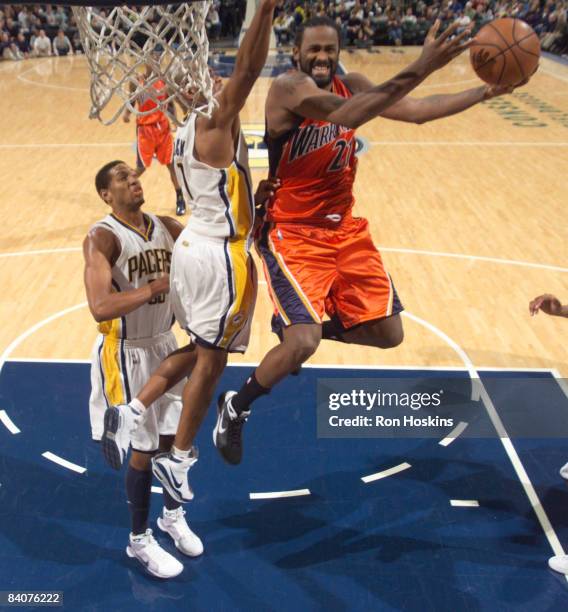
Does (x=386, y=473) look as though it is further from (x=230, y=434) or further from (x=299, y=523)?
(x=230, y=434)

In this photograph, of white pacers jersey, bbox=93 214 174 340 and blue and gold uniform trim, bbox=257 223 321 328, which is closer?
white pacers jersey, bbox=93 214 174 340

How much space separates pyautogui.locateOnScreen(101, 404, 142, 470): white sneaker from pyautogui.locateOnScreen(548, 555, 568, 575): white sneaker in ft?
7.39

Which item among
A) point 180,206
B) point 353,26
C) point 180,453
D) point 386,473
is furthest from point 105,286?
point 353,26

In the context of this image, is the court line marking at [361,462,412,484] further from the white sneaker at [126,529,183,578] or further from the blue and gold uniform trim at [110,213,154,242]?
the blue and gold uniform trim at [110,213,154,242]

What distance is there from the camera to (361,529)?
15.0 feet

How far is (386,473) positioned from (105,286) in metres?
2.18

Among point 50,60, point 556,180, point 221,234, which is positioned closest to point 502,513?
point 221,234

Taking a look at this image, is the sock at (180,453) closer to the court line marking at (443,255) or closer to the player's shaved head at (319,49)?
the player's shaved head at (319,49)

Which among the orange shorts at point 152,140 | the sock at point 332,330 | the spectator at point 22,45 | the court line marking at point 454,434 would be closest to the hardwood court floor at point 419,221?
the orange shorts at point 152,140

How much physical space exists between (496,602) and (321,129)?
254 cm

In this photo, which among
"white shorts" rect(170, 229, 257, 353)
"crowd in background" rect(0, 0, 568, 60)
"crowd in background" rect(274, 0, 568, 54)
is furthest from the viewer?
"crowd in background" rect(274, 0, 568, 54)

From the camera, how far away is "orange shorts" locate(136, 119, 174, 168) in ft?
30.8

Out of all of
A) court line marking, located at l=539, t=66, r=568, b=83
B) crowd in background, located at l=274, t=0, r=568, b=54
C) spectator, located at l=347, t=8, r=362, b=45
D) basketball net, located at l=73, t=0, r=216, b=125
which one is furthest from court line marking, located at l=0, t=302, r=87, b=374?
spectator, located at l=347, t=8, r=362, b=45

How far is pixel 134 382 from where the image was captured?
422cm
